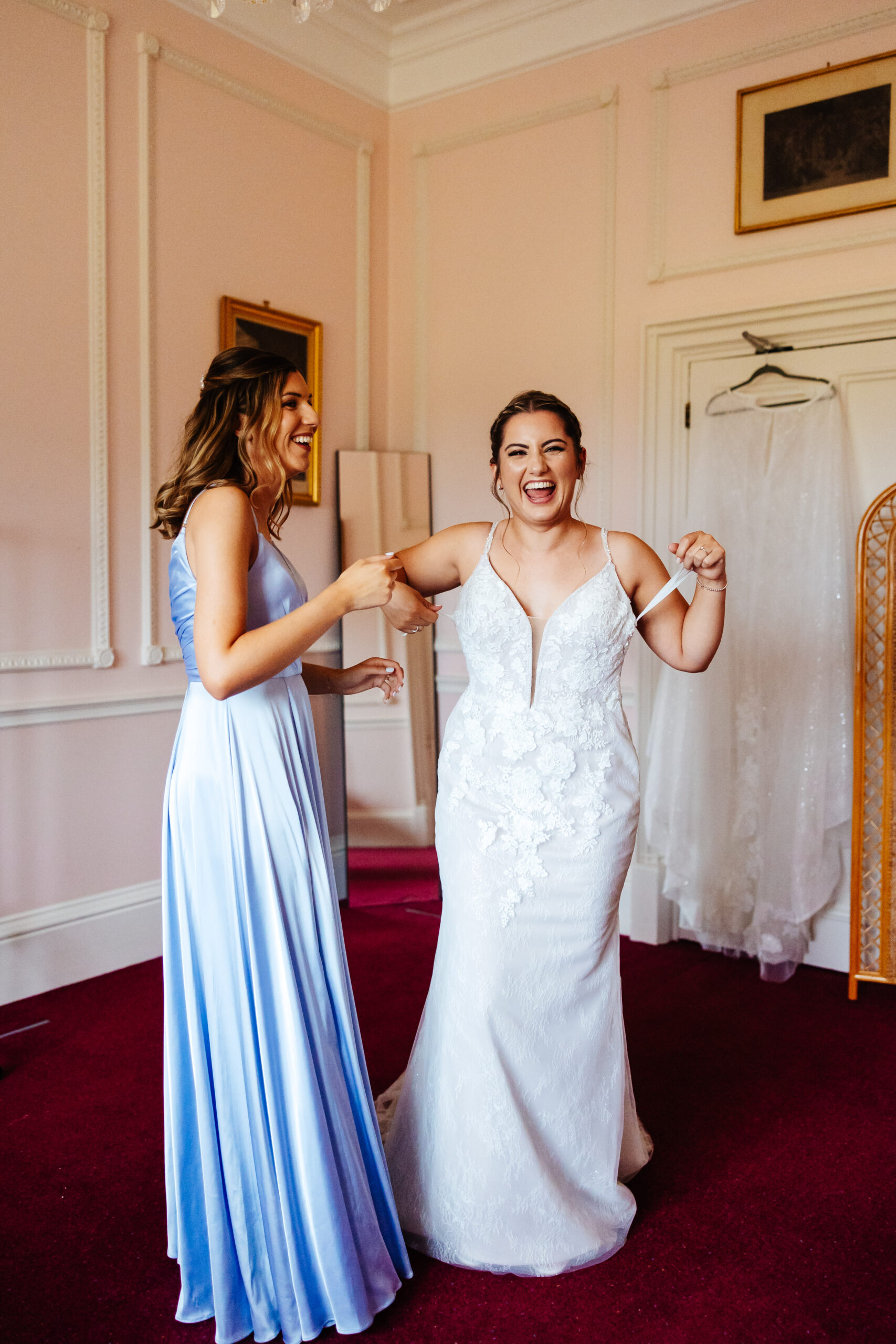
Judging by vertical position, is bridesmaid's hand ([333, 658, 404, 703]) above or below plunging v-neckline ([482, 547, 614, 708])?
below

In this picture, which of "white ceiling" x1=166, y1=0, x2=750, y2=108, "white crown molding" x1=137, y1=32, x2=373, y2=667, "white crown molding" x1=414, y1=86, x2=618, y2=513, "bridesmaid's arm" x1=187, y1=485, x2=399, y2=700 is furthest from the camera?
"white crown molding" x1=414, y1=86, x2=618, y2=513

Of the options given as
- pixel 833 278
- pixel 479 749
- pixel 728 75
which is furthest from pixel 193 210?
pixel 479 749

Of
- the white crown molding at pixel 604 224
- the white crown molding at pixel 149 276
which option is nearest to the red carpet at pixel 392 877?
the white crown molding at pixel 149 276

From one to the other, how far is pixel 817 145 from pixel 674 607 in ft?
7.85

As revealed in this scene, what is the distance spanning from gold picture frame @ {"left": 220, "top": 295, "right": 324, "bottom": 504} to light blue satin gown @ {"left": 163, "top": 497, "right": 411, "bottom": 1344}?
2.45 m

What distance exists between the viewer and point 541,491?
229cm

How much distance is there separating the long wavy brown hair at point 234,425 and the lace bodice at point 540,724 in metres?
0.63

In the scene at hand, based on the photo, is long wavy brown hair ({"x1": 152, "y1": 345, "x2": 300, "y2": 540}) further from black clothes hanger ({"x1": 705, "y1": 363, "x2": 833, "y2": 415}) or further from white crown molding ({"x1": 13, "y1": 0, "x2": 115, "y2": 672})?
black clothes hanger ({"x1": 705, "y1": 363, "x2": 833, "y2": 415})

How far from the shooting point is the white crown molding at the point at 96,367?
11.8ft

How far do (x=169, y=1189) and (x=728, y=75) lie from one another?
415cm

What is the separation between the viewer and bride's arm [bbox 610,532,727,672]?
2295mm

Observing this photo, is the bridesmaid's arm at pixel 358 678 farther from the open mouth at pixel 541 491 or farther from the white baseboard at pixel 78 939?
the white baseboard at pixel 78 939

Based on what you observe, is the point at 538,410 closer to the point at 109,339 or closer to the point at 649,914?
the point at 109,339

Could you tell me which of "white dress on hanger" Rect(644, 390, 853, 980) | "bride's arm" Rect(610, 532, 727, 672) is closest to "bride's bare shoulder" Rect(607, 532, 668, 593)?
"bride's arm" Rect(610, 532, 727, 672)
